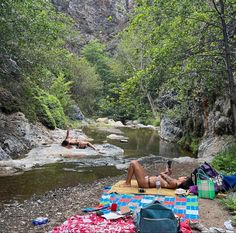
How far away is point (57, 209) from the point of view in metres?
7.07

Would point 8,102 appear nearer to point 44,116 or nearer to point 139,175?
point 44,116

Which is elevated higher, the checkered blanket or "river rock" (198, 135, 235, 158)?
"river rock" (198, 135, 235, 158)

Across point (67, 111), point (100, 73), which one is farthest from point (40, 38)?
point (100, 73)

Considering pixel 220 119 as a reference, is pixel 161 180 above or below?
below

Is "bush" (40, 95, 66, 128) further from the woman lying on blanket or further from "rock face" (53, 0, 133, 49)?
"rock face" (53, 0, 133, 49)

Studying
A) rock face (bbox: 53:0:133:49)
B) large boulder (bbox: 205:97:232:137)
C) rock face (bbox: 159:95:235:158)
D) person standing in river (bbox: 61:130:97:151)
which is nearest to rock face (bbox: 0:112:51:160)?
person standing in river (bbox: 61:130:97:151)

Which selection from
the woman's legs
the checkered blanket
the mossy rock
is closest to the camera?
the checkered blanket

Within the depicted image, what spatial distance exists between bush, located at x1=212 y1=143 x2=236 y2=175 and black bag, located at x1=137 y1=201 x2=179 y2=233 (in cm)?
575

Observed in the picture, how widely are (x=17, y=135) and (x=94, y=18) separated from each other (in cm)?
5197

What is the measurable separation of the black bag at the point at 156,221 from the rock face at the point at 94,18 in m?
58.9

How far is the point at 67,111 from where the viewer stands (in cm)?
3691

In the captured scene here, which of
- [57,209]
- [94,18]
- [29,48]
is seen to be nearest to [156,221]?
[57,209]

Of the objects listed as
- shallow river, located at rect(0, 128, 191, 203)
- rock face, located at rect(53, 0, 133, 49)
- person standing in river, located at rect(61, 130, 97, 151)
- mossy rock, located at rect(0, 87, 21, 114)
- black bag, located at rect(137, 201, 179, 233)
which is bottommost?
shallow river, located at rect(0, 128, 191, 203)

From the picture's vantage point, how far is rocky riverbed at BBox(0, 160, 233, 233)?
5946mm
